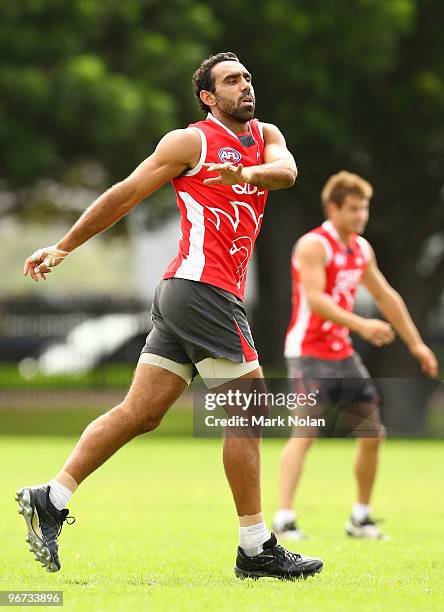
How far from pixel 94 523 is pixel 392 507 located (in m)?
2.84

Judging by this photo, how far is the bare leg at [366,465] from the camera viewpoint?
9.45 meters

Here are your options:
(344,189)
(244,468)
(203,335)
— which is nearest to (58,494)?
(244,468)

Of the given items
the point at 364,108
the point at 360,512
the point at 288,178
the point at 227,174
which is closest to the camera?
the point at 227,174

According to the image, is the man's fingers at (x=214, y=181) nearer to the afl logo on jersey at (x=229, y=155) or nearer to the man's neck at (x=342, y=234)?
the afl logo on jersey at (x=229, y=155)

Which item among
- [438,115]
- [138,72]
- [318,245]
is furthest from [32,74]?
[318,245]

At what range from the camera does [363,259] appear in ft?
31.6

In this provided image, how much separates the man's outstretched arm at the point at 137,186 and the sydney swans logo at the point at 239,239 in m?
0.27

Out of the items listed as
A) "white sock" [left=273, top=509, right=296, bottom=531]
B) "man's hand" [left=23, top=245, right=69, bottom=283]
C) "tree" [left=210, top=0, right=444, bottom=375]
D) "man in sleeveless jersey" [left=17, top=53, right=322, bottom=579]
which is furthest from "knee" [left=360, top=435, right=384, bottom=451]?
"tree" [left=210, top=0, right=444, bottom=375]

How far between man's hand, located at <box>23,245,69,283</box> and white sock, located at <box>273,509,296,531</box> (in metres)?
3.19

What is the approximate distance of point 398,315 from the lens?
9516 millimetres

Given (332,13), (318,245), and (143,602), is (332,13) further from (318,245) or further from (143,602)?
(143,602)

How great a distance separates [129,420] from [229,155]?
1.34 metres

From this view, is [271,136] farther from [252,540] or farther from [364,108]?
[364,108]

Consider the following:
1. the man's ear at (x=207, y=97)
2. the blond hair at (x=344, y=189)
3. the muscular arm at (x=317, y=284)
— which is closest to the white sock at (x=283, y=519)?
the muscular arm at (x=317, y=284)
